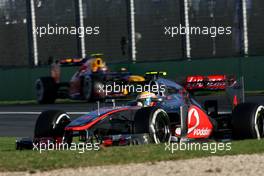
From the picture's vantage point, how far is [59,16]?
1320 inches

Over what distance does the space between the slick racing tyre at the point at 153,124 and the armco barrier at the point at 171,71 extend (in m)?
14.7

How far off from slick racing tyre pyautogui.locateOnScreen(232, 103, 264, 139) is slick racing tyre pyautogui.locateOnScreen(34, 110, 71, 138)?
9.15 feet

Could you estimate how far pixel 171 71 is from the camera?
93.5ft

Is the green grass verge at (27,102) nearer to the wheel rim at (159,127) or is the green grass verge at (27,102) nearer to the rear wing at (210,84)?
the rear wing at (210,84)

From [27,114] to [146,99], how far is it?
10528 millimetres

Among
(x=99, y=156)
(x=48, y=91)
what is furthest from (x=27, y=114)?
(x=99, y=156)

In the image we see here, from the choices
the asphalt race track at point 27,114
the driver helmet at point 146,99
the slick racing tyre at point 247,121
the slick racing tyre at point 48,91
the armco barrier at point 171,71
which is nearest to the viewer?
the slick racing tyre at point 247,121

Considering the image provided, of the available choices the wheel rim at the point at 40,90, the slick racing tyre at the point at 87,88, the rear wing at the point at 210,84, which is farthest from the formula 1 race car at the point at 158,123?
the wheel rim at the point at 40,90

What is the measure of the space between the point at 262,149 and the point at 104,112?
2.91 meters

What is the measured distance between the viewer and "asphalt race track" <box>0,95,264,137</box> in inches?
727

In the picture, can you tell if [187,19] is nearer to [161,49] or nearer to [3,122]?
[161,49]

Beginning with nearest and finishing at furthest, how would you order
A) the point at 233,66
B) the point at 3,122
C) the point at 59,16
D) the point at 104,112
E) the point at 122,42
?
1. the point at 104,112
2. the point at 3,122
3. the point at 233,66
4. the point at 122,42
5. the point at 59,16

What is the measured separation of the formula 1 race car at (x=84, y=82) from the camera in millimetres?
24820

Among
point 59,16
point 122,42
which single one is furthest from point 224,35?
point 59,16
